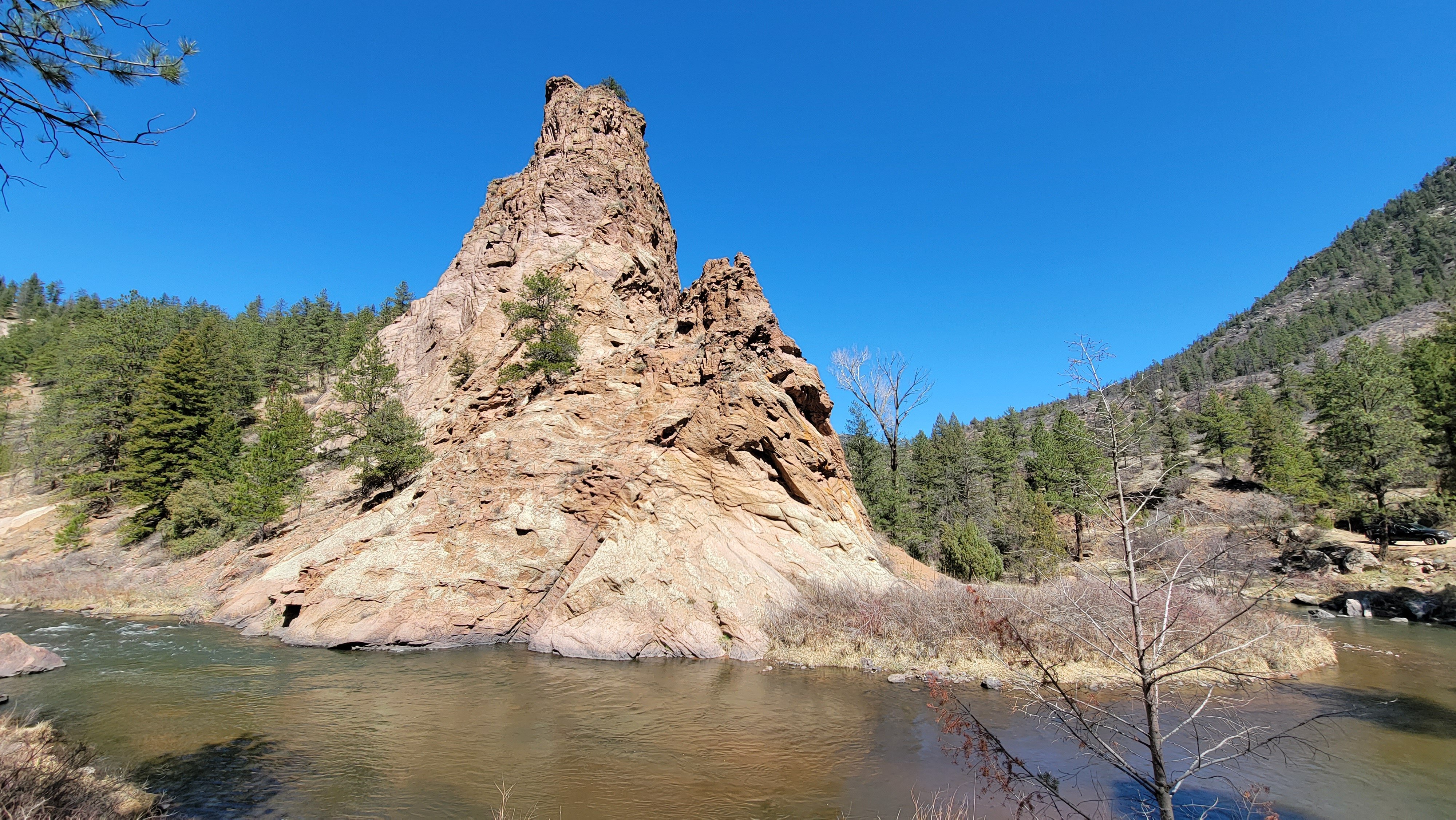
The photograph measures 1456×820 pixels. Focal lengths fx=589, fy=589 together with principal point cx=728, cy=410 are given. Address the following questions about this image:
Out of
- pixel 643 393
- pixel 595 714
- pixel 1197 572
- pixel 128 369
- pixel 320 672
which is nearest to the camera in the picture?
pixel 1197 572

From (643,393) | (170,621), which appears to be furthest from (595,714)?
(170,621)

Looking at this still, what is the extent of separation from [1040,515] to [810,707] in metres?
23.4

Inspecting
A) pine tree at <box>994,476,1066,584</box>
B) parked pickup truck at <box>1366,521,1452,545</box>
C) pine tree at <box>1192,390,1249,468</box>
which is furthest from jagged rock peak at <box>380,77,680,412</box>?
pine tree at <box>1192,390,1249,468</box>

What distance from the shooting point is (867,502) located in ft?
120

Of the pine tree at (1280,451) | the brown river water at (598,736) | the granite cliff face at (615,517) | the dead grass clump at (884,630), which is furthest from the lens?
the pine tree at (1280,451)

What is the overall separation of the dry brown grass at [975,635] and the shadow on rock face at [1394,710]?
1.66 m

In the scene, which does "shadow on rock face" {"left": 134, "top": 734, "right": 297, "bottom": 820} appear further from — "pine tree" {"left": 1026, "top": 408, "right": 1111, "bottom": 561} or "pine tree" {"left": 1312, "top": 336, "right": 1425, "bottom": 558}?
"pine tree" {"left": 1312, "top": 336, "right": 1425, "bottom": 558}

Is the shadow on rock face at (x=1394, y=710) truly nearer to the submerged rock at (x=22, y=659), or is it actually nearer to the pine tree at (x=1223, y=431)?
the submerged rock at (x=22, y=659)

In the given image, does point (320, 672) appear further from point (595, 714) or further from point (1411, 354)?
point (1411, 354)

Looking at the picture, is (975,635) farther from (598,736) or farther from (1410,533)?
(1410,533)

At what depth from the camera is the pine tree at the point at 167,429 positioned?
110 feet

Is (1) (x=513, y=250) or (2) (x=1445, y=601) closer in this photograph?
(2) (x=1445, y=601)

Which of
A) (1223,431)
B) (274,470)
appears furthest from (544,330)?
(1223,431)

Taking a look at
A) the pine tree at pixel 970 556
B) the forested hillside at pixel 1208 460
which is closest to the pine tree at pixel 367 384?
the forested hillside at pixel 1208 460
